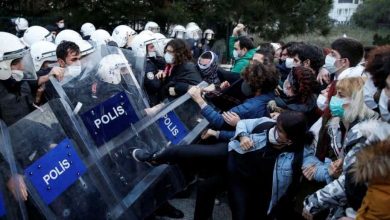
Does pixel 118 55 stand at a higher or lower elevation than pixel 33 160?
higher

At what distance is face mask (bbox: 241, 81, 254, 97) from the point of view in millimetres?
3604

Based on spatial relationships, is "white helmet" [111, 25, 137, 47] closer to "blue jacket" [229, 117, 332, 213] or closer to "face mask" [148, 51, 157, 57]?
"face mask" [148, 51, 157, 57]

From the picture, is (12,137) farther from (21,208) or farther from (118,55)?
(118,55)

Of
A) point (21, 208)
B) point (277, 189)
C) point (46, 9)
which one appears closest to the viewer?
point (21, 208)

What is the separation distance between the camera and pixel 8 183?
2449mm

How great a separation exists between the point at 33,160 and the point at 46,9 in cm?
1401

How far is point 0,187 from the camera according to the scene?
2434 millimetres

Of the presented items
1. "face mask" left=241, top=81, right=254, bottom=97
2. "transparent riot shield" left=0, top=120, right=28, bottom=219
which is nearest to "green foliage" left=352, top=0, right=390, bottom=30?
"face mask" left=241, top=81, right=254, bottom=97

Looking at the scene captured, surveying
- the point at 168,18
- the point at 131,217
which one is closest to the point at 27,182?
the point at 131,217

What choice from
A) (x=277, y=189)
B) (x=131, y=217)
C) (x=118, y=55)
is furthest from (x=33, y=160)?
(x=277, y=189)

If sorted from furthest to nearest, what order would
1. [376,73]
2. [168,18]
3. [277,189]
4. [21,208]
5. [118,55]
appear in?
[168,18] < [118,55] < [277,189] < [21,208] < [376,73]

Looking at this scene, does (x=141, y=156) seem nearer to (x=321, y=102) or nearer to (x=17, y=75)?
(x=17, y=75)

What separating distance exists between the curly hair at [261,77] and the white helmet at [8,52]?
176cm

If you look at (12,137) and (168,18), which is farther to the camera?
(168,18)
